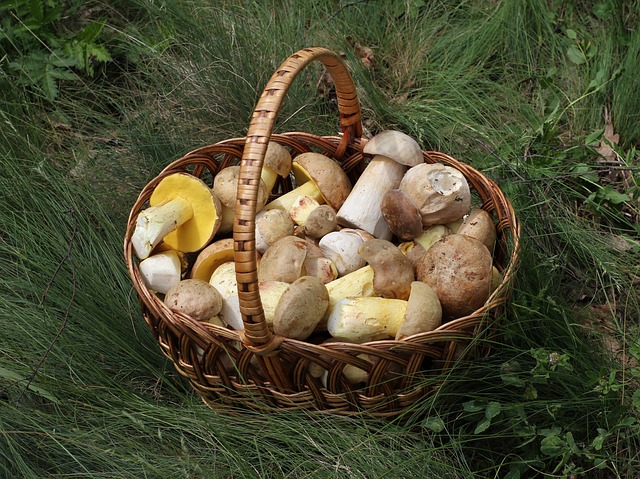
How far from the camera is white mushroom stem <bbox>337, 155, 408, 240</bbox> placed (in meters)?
2.47

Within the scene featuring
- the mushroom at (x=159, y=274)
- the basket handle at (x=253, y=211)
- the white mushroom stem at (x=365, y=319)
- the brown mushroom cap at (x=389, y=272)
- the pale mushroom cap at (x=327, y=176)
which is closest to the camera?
the basket handle at (x=253, y=211)

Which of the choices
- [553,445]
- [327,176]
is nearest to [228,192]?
[327,176]

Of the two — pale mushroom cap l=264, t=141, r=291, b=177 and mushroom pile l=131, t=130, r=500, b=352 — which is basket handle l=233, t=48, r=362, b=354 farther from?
pale mushroom cap l=264, t=141, r=291, b=177

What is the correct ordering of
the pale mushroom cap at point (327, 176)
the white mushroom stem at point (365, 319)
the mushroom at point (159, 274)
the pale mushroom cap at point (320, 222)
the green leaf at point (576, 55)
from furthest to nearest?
1. the green leaf at point (576, 55)
2. the pale mushroom cap at point (327, 176)
3. the pale mushroom cap at point (320, 222)
4. the mushroom at point (159, 274)
5. the white mushroom stem at point (365, 319)

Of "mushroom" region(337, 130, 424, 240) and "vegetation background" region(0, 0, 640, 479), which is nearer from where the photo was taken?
"vegetation background" region(0, 0, 640, 479)

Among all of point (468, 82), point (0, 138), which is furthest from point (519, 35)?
point (0, 138)

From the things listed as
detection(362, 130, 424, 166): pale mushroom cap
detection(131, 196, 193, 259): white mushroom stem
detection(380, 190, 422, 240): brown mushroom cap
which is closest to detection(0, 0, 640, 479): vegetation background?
detection(131, 196, 193, 259): white mushroom stem

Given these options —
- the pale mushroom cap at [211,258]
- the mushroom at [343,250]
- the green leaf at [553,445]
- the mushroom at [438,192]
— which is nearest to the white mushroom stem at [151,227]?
the pale mushroom cap at [211,258]

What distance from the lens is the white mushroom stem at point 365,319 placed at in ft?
6.68

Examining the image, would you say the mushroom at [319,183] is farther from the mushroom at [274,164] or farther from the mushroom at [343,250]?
the mushroom at [343,250]

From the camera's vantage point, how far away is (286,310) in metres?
1.94

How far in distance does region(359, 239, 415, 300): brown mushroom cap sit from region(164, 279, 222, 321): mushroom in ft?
1.56

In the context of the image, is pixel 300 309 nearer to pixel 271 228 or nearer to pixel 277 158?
pixel 271 228

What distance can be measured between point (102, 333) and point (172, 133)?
1113 millimetres
